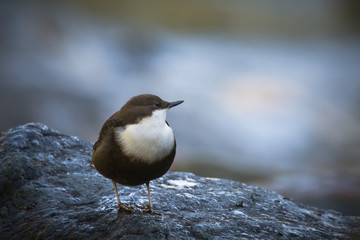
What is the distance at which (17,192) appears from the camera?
334cm

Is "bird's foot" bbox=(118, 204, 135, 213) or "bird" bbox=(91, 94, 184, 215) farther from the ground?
"bird" bbox=(91, 94, 184, 215)

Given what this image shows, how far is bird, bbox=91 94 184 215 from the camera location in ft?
9.70

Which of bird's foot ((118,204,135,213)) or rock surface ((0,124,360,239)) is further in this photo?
bird's foot ((118,204,135,213))

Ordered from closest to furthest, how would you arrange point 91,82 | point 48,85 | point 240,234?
point 240,234 < point 48,85 < point 91,82

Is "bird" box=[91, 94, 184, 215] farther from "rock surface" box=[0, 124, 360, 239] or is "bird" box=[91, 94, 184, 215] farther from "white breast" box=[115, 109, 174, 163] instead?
"rock surface" box=[0, 124, 360, 239]

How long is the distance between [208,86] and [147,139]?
10663mm

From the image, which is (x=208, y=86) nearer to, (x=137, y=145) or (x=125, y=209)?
(x=125, y=209)

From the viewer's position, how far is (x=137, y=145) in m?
2.95

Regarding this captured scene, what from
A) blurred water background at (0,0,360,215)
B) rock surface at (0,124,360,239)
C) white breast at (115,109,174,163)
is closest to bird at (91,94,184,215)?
white breast at (115,109,174,163)

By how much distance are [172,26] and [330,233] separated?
17.9 metres

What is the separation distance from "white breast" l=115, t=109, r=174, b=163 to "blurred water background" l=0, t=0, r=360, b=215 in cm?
411

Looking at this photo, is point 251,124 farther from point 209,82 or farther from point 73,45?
point 73,45

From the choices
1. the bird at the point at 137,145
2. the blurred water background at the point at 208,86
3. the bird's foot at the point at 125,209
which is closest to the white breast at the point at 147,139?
the bird at the point at 137,145

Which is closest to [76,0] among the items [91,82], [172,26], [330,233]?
[172,26]
